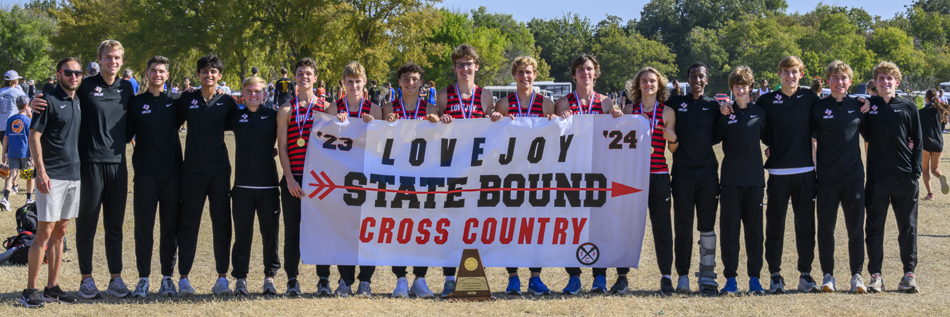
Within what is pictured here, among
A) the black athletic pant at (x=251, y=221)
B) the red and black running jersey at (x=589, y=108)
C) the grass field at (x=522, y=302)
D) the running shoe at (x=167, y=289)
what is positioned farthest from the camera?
the red and black running jersey at (x=589, y=108)

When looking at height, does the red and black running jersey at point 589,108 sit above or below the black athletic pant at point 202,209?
above

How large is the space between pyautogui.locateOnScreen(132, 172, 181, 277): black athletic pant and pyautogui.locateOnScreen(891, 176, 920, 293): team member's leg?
6.27 meters

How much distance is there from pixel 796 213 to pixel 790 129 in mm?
770

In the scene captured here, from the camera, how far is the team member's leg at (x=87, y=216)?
5.54m

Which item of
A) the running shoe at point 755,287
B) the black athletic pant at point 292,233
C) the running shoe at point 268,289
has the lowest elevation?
the running shoe at point 268,289

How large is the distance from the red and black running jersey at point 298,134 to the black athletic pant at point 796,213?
3.99 metres

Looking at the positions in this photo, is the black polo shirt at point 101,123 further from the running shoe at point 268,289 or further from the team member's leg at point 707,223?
the team member's leg at point 707,223

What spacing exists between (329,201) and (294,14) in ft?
99.2

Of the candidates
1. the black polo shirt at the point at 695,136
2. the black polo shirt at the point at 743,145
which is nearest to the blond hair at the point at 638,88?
the black polo shirt at the point at 695,136

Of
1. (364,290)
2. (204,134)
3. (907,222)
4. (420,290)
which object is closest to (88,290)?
(204,134)

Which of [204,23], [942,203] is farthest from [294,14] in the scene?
[942,203]

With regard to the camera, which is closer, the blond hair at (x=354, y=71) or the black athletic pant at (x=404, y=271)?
the blond hair at (x=354, y=71)

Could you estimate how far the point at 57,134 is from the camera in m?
5.37

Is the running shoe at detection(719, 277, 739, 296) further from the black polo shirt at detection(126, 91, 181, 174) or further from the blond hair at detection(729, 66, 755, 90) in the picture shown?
the black polo shirt at detection(126, 91, 181, 174)
